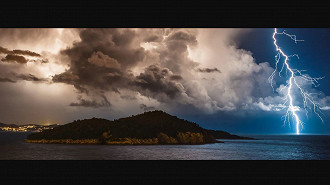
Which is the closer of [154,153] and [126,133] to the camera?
[154,153]

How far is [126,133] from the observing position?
1852 inches

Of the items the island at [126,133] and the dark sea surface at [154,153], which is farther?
the island at [126,133]

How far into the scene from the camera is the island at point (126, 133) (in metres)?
46.2

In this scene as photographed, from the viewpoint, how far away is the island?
46.2 m

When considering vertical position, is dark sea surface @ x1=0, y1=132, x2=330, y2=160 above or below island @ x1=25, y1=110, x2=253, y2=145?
below

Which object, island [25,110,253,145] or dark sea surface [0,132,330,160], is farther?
island [25,110,253,145]

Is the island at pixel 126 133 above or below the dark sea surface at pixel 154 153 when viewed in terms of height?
above
